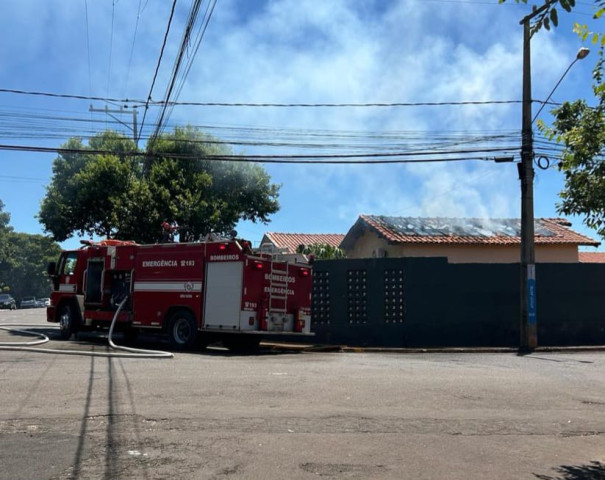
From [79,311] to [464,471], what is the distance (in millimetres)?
14576

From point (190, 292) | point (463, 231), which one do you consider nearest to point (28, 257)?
point (463, 231)

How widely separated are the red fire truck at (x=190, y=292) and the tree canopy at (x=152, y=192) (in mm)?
5094

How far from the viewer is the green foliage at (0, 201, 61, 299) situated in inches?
3250

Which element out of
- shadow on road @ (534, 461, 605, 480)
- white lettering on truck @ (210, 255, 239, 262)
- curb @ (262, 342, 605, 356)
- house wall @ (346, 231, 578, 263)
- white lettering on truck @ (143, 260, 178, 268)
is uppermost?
house wall @ (346, 231, 578, 263)

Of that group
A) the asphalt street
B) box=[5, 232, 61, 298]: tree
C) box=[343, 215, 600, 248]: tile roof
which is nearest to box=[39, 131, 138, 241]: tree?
box=[343, 215, 600, 248]: tile roof

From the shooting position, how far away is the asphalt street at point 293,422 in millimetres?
5242

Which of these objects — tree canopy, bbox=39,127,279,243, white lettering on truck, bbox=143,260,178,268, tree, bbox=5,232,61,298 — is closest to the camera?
white lettering on truck, bbox=143,260,178,268

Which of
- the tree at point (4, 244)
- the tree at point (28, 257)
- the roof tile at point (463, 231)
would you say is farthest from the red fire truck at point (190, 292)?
the tree at point (28, 257)

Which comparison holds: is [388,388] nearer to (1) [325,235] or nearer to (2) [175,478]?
(2) [175,478]

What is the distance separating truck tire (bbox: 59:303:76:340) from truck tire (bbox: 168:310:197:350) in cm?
401

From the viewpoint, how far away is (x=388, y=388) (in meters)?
9.20

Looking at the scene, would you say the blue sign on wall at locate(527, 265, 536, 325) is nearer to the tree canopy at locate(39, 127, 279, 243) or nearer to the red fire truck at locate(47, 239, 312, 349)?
the red fire truck at locate(47, 239, 312, 349)

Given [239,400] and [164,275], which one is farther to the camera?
[164,275]

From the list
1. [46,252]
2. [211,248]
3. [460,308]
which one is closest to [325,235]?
[460,308]
